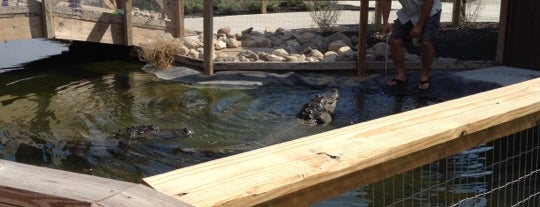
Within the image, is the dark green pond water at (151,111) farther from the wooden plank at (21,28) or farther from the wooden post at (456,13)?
the wooden post at (456,13)

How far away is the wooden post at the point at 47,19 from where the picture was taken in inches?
359

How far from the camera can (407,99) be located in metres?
7.82

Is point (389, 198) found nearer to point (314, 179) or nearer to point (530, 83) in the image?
point (530, 83)

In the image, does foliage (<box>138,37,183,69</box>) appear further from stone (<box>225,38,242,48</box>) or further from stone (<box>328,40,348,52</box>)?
stone (<box>328,40,348,52</box>)

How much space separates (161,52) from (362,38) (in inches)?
120

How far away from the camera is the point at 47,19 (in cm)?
915

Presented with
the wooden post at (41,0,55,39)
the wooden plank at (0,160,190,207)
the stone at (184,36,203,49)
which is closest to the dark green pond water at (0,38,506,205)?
the wooden post at (41,0,55,39)

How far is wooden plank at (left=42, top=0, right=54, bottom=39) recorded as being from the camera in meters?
9.11

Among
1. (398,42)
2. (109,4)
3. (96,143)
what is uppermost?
(109,4)

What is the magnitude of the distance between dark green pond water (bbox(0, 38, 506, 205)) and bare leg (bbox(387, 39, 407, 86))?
0.17 meters

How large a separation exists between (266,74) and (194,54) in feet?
4.90

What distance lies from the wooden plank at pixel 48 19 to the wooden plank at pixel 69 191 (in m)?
8.60

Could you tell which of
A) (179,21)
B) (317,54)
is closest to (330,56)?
(317,54)

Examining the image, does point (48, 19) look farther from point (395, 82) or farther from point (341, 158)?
point (341, 158)
